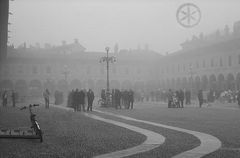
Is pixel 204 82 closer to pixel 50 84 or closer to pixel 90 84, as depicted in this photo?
pixel 90 84

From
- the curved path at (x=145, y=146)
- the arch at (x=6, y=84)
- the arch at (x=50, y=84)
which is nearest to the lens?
the curved path at (x=145, y=146)

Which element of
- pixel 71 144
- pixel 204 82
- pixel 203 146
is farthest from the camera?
pixel 204 82

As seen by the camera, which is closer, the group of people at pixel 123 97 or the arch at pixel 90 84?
the group of people at pixel 123 97

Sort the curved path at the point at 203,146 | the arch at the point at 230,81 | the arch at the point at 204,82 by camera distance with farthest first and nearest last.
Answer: the arch at the point at 204,82 → the arch at the point at 230,81 → the curved path at the point at 203,146

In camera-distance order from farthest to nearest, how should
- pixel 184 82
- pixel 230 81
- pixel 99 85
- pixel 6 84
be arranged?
pixel 99 85 < pixel 6 84 < pixel 184 82 < pixel 230 81

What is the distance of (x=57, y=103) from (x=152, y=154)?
28.1 m

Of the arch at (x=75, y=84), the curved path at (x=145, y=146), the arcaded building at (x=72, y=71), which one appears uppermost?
the arcaded building at (x=72, y=71)

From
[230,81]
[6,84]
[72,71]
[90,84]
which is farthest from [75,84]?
[230,81]

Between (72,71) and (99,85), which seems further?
(99,85)

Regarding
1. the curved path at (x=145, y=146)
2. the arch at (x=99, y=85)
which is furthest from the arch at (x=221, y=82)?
the curved path at (x=145, y=146)

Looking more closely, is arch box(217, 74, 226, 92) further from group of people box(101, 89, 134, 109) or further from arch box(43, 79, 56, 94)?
arch box(43, 79, 56, 94)

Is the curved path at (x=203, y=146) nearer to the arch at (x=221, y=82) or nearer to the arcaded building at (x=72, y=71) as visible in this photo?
the arch at (x=221, y=82)

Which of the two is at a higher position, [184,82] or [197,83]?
[184,82]

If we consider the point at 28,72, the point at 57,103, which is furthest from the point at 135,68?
the point at 57,103
